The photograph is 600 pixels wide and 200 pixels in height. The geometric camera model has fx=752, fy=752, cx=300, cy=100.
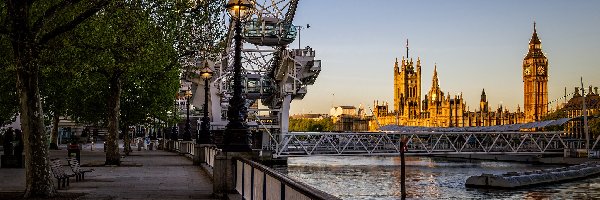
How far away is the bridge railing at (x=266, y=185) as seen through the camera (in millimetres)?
8664

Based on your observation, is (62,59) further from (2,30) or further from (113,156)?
(113,156)

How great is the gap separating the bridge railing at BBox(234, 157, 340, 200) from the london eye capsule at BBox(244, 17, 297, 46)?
2630 inches

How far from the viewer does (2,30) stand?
1888 cm

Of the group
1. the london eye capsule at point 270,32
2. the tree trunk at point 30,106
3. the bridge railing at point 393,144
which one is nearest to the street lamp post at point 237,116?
the tree trunk at point 30,106

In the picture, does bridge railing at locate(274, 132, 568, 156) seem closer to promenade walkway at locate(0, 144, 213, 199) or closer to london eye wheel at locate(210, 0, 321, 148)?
london eye wheel at locate(210, 0, 321, 148)

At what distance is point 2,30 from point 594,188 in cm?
4181

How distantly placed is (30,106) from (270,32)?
6730 centimetres

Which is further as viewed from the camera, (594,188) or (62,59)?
(594,188)

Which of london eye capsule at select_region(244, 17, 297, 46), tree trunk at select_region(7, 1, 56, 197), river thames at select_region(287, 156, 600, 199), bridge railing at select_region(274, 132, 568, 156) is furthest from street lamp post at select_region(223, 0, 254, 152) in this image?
london eye capsule at select_region(244, 17, 297, 46)

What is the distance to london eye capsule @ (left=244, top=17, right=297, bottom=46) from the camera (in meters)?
85.3

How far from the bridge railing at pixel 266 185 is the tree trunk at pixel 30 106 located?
16.1ft

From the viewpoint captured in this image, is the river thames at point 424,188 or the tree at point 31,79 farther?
the river thames at point 424,188

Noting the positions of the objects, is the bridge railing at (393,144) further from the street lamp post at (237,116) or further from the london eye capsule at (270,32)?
the street lamp post at (237,116)

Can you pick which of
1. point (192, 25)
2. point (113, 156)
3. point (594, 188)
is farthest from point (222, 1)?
point (594, 188)
